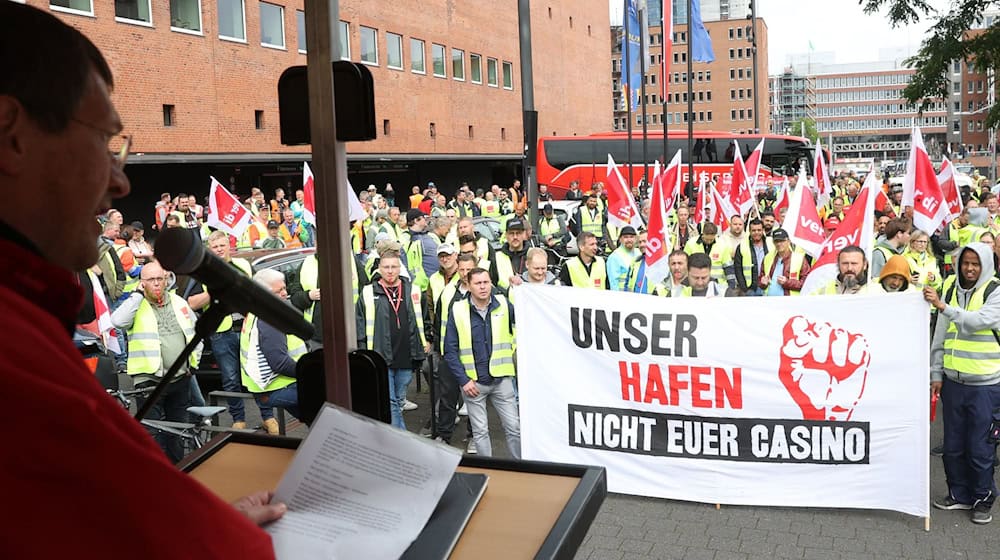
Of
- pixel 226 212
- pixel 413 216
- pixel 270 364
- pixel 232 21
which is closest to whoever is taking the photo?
pixel 270 364

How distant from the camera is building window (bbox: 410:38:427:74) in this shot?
131 ft

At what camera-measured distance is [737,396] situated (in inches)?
276

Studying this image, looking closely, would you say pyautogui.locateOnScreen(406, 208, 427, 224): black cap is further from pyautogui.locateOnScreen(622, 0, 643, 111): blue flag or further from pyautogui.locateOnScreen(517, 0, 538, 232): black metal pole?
pyautogui.locateOnScreen(622, 0, 643, 111): blue flag

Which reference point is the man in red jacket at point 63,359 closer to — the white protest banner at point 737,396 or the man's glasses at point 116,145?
the man's glasses at point 116,145

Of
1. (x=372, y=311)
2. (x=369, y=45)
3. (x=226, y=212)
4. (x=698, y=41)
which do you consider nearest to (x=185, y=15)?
(x=369, y=45)

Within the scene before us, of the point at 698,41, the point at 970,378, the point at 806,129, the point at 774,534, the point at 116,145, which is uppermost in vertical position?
the point at 806,129

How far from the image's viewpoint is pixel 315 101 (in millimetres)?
2270

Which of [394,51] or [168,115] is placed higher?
[394,51]

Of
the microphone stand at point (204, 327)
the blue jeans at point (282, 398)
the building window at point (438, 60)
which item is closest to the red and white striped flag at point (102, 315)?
the blue jeans at point (282, 398)

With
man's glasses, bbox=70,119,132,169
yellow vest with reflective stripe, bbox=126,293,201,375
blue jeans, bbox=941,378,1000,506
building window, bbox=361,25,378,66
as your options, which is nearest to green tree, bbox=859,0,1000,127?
blue jeans, bbox=941,378,1000,506

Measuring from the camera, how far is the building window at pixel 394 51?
3781cm

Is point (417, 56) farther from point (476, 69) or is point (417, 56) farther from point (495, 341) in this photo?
point (495, 341)

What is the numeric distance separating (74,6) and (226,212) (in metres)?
12.3

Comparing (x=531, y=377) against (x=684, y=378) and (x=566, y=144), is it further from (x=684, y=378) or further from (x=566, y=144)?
(x=566, y=144)
